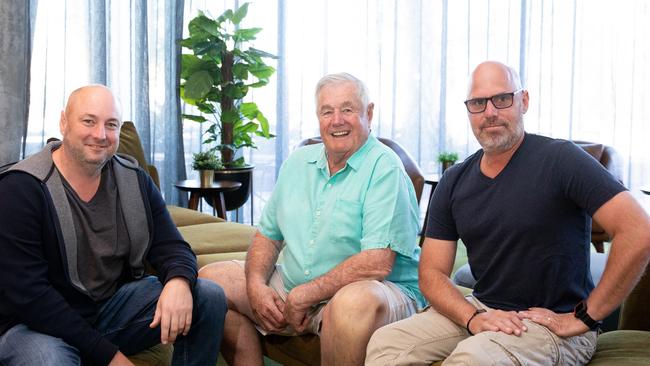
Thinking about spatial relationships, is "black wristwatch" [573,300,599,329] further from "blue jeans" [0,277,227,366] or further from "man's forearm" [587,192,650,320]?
"blue jeans" [0,277,227,366]

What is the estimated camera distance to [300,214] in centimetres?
221

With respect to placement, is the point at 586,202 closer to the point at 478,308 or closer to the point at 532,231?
the point at 532,231

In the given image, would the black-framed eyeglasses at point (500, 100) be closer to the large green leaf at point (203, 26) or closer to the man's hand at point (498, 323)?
the man's hand at point (498, 323)

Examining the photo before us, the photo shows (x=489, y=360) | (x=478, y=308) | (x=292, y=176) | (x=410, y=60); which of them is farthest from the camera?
(x=410, y=60)

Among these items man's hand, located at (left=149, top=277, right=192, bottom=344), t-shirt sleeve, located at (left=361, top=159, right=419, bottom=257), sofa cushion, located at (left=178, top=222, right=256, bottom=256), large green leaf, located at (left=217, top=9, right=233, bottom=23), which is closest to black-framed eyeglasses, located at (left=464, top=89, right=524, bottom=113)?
t-shirt sleeve, located at (left=361, top=159, right=419, bottom=257)

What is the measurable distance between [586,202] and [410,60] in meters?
4.56

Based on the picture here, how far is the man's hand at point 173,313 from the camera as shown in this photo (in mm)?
1879

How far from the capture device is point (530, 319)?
1689 millimetres

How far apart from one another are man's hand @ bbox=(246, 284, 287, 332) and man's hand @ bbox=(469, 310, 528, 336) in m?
0.61

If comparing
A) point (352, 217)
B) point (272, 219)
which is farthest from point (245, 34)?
point (352, 217)

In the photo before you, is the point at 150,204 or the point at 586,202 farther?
the point at 150,204

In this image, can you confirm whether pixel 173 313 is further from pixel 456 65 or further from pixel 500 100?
pixel 456 65

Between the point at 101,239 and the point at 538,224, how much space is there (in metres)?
1.11

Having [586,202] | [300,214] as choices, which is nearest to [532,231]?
[586,202]
